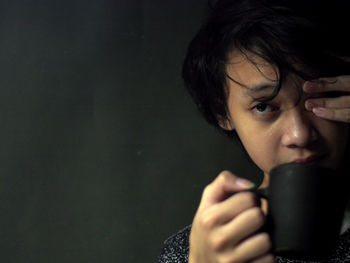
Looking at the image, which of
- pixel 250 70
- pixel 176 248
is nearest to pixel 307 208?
pixel 250 70

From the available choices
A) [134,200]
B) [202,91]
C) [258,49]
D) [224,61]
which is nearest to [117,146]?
[134,200]

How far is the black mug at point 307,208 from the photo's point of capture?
614 mm

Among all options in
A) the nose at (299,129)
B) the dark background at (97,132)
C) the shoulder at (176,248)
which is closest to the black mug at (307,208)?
the nose at (299,129)

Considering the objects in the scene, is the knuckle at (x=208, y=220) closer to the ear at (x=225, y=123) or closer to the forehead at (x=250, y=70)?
the forehead at (x=250, y=70)

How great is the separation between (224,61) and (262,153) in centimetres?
26

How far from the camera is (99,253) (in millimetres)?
1256

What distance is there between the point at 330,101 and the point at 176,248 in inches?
22.9

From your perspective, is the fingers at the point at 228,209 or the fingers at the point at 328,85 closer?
the fingers at the point at 228,209

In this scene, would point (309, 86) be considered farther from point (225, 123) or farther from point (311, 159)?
point (225, 123)

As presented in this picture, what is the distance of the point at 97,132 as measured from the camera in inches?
48.9

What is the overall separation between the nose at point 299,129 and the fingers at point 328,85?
5 cm

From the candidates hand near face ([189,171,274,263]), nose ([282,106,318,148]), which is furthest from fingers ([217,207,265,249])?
nose ([282,106,318,148])

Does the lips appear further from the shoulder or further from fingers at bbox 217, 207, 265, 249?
the shoulder

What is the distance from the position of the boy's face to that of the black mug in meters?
0.28
